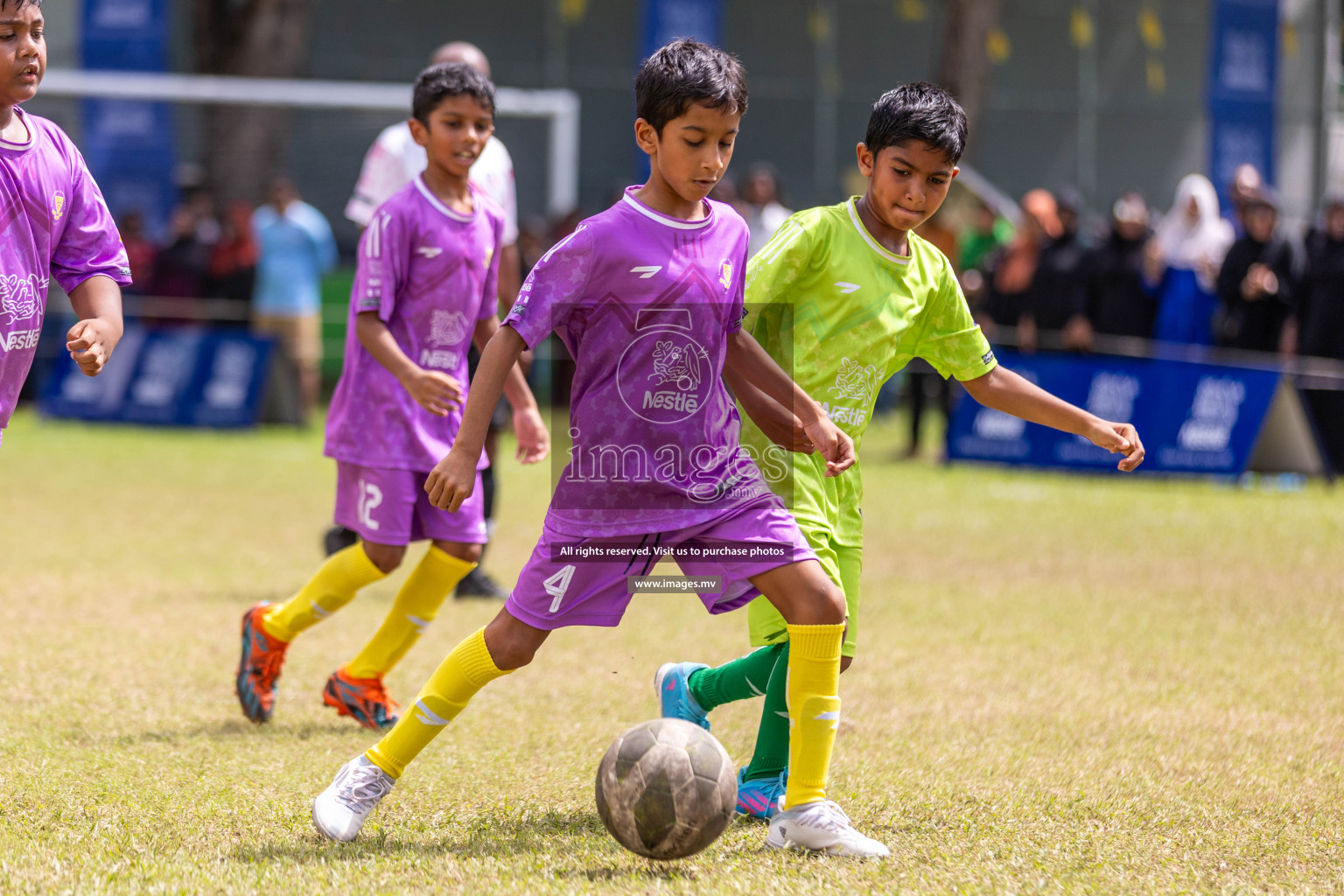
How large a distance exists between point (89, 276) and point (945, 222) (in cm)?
1412

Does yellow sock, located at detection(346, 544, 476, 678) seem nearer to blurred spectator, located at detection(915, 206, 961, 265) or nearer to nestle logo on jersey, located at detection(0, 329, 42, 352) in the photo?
nestle logo on jersey, located at detection(0, 329, 42, 352)

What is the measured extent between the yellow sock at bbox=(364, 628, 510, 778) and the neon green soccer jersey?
91 centimetres

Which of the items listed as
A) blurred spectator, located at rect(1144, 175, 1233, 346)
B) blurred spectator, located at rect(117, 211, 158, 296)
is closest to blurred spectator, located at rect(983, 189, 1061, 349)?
A: blurred spectator, located at rect(1144, 175, 1233, 346)

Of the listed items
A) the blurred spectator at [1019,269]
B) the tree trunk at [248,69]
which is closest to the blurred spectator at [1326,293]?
the blurred spectator at [1019,269]

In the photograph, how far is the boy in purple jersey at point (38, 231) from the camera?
12.5 feet

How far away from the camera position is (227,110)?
19.4m

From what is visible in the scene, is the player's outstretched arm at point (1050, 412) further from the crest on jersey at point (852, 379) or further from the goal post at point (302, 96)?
the goal post at point (302, 96)

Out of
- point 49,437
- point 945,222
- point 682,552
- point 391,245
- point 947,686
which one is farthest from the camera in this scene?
point 945,222

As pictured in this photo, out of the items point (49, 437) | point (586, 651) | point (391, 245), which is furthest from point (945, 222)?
point (391, 245)

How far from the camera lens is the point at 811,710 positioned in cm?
385

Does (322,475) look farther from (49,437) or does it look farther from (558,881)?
(558,881)

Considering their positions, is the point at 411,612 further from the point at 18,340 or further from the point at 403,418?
the point at 18,340

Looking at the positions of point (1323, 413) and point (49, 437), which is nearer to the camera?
point (1323, 413)

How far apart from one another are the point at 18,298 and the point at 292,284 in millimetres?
12740
